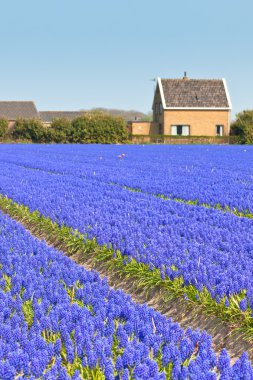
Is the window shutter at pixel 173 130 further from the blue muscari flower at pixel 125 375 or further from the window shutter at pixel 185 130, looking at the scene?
the blue muscari flower at pixel 125 375

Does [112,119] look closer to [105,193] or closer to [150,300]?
[105,193]

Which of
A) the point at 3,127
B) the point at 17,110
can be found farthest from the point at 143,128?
the point at 17,110

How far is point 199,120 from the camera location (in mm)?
62656

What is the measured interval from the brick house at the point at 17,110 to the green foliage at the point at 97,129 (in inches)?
914

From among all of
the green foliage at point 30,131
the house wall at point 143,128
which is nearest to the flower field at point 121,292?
the green foliage at point 30,131

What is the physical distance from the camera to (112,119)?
58.0 meters

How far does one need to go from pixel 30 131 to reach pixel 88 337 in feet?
183

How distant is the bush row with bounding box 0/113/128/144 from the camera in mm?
58056

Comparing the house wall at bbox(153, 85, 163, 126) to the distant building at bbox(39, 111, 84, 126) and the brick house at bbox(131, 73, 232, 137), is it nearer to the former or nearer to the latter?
the brick house at bbox(131, 73, 232, 137)

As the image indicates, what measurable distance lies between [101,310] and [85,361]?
1.12m

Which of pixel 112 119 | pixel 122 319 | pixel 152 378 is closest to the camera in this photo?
pixel 152 378

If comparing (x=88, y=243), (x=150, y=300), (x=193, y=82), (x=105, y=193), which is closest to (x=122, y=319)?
(x=150, y=300)

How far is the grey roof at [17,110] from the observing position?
80.1 metres

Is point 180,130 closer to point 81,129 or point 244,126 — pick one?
point 244,126
